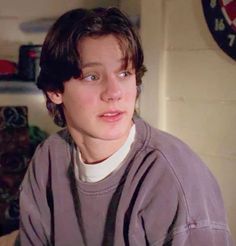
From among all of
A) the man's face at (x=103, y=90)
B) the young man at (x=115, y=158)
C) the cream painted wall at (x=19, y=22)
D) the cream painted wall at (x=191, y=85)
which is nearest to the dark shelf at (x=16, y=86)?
the cream painted wall at (x=19, y=22)

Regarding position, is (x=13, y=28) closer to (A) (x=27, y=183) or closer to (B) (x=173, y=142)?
(A) (x=27, y=183)

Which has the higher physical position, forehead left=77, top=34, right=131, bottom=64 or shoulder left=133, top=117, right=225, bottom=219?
forehead left=77, top=34, right=131, bottom=64

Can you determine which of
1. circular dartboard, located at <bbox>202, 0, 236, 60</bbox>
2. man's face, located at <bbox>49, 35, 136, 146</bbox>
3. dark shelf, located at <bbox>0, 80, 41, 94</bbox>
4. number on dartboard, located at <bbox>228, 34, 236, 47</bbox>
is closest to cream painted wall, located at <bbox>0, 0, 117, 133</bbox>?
dark shelf, located at <bbox>0, 80, 41, 94</bbox>

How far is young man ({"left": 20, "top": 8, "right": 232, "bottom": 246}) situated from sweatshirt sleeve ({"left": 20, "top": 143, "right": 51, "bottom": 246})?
70 millimetres

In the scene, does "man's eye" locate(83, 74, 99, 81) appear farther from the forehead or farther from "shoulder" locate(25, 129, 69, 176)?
"shoulder" locate(25, 129, 69, 176)

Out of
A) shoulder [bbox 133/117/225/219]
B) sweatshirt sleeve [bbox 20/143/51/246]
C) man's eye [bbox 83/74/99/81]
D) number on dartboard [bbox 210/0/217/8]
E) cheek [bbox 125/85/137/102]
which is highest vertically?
number on dartboard [bbox 210/0/217/8]

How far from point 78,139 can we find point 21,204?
249 millimetres

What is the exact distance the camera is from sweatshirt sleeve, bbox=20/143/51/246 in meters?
1.09

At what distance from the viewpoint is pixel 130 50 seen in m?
0.91

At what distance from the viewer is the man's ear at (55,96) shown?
0.99 m

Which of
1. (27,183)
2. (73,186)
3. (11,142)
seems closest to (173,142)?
(73,186)

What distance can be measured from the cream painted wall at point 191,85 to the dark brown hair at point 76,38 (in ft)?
2.07

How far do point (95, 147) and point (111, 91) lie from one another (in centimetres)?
16

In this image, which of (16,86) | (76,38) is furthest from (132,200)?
(16,86)
